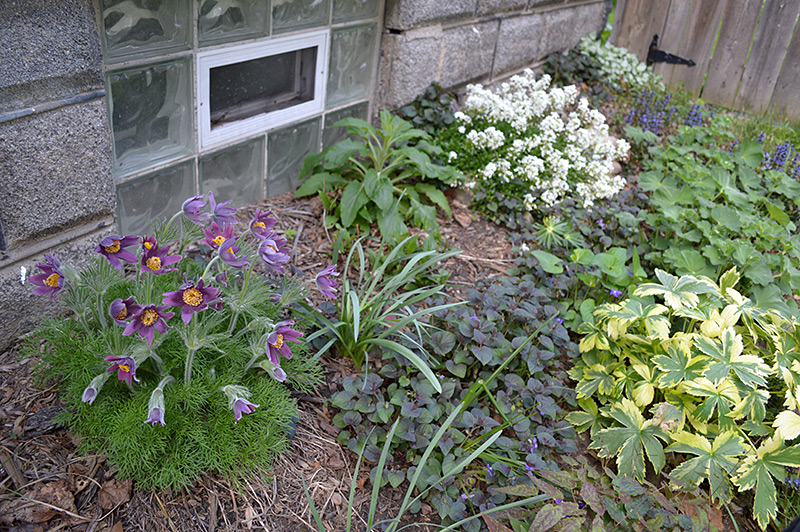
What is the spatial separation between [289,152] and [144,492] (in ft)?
5.87

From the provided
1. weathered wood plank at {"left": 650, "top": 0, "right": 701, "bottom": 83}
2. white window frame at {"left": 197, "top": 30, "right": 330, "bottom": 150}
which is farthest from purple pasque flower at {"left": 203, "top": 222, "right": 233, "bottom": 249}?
weathered wood plank at {"left": 650, "top": 0, "right": 701, "bottom": 83}

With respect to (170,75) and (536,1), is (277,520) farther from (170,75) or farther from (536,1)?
(536,1)

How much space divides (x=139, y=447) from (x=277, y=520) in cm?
44

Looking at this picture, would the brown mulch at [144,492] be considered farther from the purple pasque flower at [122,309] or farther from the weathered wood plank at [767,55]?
the weathered wood plank at [767,55]

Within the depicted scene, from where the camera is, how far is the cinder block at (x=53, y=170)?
68.5 inches

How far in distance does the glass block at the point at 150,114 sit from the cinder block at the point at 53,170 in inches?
7.6

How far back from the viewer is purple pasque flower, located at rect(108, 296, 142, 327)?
1438 mm

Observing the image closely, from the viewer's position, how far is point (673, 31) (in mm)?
5516

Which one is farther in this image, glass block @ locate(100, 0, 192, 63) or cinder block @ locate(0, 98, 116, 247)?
glass block @ locate(100, 0, 192, 63)

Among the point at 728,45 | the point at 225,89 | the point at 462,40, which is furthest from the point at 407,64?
the point at 728,45

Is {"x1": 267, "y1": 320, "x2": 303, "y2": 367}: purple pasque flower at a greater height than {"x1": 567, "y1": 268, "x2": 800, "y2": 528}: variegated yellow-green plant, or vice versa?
{"x1": 267, "y1": 320, "x2": 303, "y2": 367}: purple pasque flower

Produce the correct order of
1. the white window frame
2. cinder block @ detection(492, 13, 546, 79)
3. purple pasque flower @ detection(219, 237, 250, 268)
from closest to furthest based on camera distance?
purple pasque flower @ detection(219, 237, 250, 268), the white window frame, cinder block @ detection(492, 13, 546, 79)

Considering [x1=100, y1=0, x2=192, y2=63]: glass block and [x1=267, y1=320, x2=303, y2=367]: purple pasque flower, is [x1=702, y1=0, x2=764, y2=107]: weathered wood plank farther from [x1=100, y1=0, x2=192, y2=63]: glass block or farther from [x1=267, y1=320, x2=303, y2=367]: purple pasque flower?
[x1=267, y1=320, x2=303, y2=367]: purple pasque flower

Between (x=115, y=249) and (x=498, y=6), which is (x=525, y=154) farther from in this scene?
(x=115, y=249)
